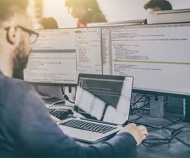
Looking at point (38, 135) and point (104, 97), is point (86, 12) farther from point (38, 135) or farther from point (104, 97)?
point (38, 135)

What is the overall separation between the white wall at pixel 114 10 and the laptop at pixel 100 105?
1503mm

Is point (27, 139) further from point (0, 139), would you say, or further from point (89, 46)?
point (89, 46)

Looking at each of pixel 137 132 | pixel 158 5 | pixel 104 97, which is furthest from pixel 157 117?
pixel 158 5

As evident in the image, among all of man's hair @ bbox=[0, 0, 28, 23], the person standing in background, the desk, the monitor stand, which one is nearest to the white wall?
the person standing in background

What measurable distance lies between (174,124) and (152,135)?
0.17 meters

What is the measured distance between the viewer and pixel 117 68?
149cm

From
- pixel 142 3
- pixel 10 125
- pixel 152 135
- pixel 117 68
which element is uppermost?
pixel 142 3

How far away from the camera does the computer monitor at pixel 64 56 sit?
153 cm

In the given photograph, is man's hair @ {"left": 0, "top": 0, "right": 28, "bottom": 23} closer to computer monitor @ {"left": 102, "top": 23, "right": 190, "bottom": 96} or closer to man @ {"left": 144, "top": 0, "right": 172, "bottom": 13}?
computer monitor @ {"left": 102, "top": 23, "right": 190, "bottom": 96}

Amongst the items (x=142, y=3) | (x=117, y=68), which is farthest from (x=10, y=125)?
(x=142, y=3)

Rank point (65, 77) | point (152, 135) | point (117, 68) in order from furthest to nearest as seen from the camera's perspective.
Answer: point (65, 77), point (117, 68), point (152, 135)

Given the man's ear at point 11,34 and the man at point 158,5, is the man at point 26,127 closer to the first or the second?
the man's ear at point 11,34

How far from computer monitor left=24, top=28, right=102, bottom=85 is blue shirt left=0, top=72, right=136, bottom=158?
675 mm

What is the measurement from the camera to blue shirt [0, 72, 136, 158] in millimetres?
865
